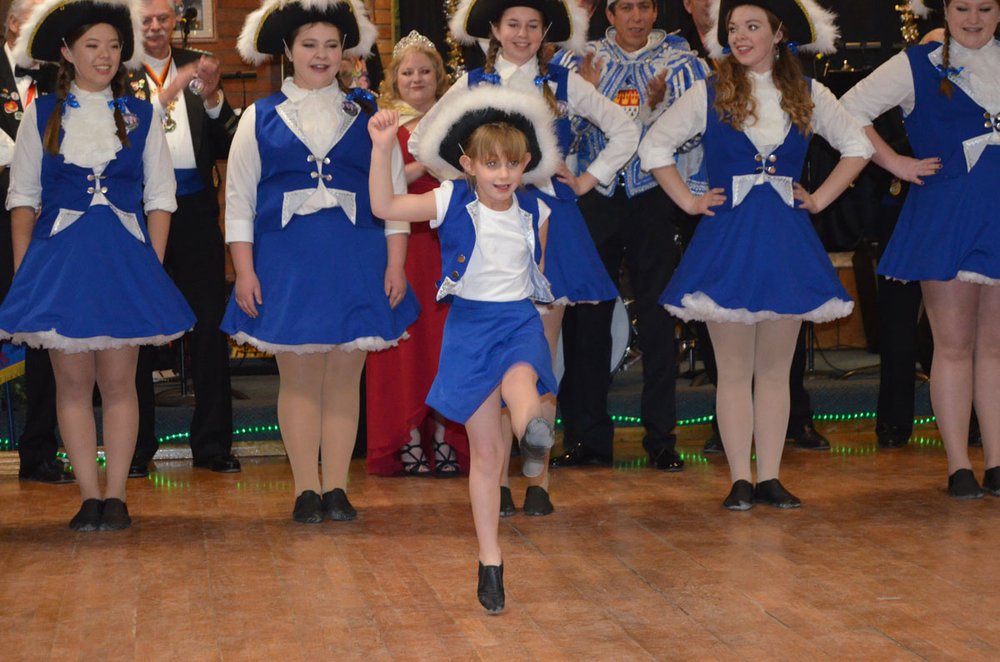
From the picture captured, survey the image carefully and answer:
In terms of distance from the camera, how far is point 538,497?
4.74 metres

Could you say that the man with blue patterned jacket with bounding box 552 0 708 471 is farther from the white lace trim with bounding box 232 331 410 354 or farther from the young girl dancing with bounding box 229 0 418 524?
the white lace trim with bounding box 232 331 410 354

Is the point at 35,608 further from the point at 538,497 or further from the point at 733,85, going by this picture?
the point at 733,85

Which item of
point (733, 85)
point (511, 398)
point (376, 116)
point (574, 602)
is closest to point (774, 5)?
point (733, 85)

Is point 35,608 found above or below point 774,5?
below

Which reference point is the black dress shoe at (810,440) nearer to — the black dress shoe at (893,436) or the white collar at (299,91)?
the black dress shoe at (893,436)

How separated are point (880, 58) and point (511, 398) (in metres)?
5.73

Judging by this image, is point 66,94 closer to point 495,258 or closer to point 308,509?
point 308,509

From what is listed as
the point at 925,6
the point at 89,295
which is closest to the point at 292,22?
the point at 89,295

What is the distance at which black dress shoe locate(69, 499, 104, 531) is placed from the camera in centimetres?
462

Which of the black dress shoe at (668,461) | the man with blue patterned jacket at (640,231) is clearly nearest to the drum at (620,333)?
the man with blue patterned jacket at (640,231)

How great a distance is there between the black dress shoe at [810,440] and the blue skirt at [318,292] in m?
2.23

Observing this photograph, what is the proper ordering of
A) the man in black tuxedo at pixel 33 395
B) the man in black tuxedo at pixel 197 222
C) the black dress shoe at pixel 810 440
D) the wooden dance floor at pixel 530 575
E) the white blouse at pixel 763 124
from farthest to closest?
the black dress shoe at pixel 810 440
the man in black tuxedo at pixel 197 222
the man in black tuxedo at pixel 33 395
the white blouse at pixel 763 124
the wooden dance floor at pixel 530 575


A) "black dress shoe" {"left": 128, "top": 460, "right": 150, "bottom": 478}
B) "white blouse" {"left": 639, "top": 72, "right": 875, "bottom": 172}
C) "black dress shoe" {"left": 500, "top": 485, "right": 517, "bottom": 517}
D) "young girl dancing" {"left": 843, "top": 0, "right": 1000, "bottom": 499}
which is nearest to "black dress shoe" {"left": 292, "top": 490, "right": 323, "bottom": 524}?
"black dress shoe" {"left": 500, "top": 485, "right": 517, "bottom": 517}

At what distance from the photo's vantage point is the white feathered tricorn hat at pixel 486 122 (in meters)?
3.81
